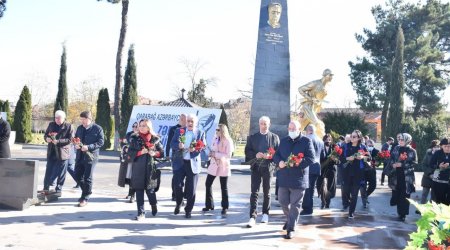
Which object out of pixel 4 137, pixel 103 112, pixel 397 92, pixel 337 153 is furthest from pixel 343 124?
pixel 4 137

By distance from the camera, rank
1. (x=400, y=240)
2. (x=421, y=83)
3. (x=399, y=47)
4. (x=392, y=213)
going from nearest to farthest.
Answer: (x=400, y=240) < (x=392, y=213) < (x=399, y=47) < (x=421, y=83)

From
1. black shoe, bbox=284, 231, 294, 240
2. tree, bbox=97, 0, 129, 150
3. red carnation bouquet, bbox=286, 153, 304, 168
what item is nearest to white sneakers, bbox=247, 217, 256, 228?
black shoe, bbox=284, 231, 294, 240

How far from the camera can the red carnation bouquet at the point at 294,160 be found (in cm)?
662

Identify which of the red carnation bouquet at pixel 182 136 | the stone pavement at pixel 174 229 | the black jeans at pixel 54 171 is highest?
the red carnation bouquet at pixel 182 136

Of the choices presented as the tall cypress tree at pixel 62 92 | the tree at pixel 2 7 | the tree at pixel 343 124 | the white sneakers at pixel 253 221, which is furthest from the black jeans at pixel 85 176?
the tall cypress tree at pixel 62 92

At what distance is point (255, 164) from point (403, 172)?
3.23 meters

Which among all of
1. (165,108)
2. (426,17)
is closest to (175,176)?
(165,108)

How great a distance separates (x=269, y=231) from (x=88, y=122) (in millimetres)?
4150

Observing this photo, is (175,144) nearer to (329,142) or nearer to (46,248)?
(46,248)

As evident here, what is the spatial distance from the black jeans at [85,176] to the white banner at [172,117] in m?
10.6

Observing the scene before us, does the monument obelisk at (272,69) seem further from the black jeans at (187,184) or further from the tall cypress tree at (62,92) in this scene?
the tall cypress tree at (62,92)

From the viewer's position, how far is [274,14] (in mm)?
18344

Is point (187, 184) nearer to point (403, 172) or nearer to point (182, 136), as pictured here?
point (182, 136)

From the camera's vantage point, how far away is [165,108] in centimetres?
2003
